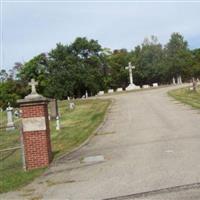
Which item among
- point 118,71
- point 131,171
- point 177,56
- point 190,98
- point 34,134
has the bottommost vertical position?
point 131,171

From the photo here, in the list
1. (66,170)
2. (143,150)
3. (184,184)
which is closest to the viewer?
(184,184)

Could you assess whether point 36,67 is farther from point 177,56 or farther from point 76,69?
point 177,56

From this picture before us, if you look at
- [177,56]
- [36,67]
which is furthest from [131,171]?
[36,67]

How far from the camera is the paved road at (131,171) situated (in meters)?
8.81

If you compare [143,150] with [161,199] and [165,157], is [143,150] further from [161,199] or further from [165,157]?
[161,199]

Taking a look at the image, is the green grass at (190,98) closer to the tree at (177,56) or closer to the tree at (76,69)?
the tree at (76,69)

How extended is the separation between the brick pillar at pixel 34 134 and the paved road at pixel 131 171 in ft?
1.71

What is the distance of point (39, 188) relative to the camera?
10.0 meters

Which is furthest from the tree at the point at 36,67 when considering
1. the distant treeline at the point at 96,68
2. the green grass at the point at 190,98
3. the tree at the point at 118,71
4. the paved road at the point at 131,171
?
the paved road at the point at 131,171

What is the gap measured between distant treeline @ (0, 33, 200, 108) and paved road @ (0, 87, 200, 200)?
61307 mm

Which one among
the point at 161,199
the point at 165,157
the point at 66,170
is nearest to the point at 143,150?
the point at 165,157

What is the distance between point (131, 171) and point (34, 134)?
10.6ft

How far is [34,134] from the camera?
1282cm

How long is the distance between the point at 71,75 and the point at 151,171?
2696 inches
